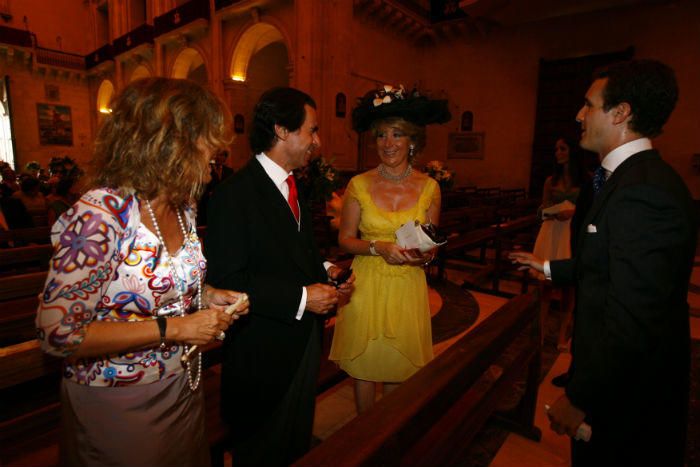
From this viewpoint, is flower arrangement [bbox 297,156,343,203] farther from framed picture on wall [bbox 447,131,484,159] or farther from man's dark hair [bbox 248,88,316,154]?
framed picture on wall [bbox 447,131,484,159]

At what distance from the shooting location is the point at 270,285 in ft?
4.75

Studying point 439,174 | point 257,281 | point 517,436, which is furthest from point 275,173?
point 439,174

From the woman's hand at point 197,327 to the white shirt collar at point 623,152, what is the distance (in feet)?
4.87

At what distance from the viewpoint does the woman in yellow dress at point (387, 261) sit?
2250 millimetres

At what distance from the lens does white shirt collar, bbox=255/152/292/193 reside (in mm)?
1613

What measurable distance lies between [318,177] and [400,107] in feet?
12.7

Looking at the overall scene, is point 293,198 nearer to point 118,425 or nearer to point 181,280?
point 181,280

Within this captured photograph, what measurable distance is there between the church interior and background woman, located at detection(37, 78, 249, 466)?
1.16ft

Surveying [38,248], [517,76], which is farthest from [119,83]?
[38,248]

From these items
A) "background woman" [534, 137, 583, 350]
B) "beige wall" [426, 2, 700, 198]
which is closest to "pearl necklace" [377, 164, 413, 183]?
"background woman" [534, 137, 583, 350]

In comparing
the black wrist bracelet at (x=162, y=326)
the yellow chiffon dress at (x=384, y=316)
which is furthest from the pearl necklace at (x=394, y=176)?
the black wrist bracelet at (x=162, y=326)

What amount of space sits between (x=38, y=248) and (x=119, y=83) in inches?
721

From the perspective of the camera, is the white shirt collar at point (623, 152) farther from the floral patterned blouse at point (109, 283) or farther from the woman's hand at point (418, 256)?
the floral patterned blouse at point (109, 283)

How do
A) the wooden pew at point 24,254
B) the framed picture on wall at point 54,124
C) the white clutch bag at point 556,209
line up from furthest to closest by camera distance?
the framed picture on wall at point 54,124, the white clutch bag at point 556,209, the wooden pew at point 24,254
